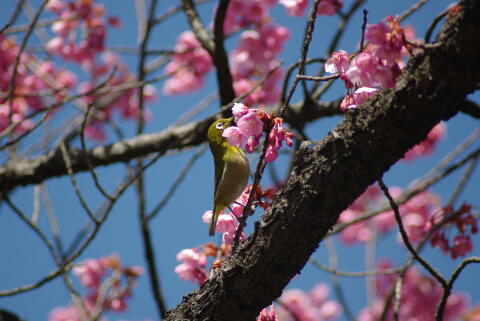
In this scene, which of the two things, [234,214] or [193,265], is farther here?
[193,265]

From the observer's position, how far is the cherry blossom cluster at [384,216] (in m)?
4.52

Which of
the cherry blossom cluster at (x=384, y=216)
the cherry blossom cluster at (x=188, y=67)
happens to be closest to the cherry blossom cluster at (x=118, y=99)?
the cherry blossom cluster at (x=188, y=67)

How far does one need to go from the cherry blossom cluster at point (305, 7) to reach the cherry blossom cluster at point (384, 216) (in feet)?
5.76

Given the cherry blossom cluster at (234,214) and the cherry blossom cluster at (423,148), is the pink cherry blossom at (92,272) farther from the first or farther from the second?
the cherry blossom cluster at (423,148)

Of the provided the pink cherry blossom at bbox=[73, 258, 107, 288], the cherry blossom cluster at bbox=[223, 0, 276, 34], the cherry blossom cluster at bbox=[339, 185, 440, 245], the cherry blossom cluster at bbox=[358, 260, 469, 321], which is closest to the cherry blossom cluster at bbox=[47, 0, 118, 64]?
the cherry blossom cluster at bbox=[223, 0, 276, 34]

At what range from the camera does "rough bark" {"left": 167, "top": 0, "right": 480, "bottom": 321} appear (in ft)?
4.88

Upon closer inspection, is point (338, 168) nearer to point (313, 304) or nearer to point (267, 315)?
point (267, 315)

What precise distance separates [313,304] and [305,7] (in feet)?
16.1

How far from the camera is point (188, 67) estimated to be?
18.9 feet

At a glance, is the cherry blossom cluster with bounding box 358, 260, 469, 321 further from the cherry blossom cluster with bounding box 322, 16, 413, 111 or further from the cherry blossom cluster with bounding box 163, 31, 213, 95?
the cherry blossom cluster with bounding box 322, 16, 413, 111

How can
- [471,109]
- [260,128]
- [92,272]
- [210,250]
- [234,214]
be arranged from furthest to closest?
[92,272] < [471,109] < [210,250] < [234,214] < [260,128]

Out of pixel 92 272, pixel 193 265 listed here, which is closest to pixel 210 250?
pixel 193 265

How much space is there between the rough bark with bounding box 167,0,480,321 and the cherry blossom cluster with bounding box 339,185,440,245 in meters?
2.85

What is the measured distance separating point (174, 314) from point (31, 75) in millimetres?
4835
